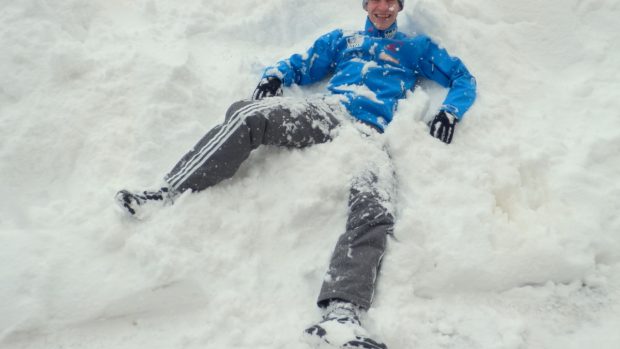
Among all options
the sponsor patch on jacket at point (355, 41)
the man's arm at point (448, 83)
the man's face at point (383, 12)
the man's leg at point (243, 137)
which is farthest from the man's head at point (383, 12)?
the man's leg at point (243, 137)

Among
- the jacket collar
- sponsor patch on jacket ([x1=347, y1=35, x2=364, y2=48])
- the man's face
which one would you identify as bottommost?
sponsor patch on jacket ([x1=347, y1=35, x2=364, y2=48])

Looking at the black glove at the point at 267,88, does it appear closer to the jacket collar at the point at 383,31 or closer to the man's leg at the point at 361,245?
the jacket collar at the point at 383,31

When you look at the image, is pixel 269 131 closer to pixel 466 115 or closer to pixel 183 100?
pixel 183 100

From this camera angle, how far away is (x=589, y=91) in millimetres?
→ 2770

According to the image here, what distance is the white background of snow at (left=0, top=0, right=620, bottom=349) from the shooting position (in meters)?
1.94

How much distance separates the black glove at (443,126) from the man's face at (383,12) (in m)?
0.67

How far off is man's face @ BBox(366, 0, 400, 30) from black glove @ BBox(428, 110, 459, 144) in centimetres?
67

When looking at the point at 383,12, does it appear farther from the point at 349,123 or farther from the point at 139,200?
the point at 139,200

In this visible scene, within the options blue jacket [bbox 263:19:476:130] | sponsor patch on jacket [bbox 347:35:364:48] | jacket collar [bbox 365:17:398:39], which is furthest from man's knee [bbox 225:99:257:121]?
jacket collar [bbox 365:17:398:39]

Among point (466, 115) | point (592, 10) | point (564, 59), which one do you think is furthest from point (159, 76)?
point (592, 10)

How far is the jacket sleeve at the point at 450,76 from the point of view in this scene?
2633 mm

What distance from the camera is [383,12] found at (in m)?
2.82

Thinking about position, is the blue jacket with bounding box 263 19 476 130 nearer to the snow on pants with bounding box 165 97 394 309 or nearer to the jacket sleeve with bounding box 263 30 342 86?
the jacket sleeve with bounding box 263 30 342 86

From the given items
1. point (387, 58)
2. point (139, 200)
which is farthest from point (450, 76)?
point (139, 200)
